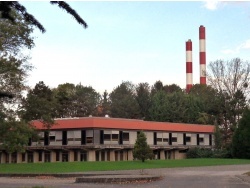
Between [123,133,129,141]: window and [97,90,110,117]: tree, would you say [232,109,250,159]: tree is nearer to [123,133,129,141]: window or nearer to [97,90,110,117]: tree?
[123,133,129,141]: window

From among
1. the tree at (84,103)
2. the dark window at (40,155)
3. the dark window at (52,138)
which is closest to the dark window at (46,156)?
the dark window at (40,155)

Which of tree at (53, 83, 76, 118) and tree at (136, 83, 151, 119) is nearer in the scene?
tree at (53, 83, 76, 118)

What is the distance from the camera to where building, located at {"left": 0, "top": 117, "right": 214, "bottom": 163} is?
62875mm

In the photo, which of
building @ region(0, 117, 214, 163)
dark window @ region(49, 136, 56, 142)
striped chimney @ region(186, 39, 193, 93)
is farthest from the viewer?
striped chimney @ region(186, 39, 193, 93)

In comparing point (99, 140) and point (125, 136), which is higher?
point (125, 136)

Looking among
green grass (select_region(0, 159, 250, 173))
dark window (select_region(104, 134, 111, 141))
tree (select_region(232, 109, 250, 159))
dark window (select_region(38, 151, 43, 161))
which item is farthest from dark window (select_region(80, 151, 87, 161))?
tree (select_region(232, 109, 250, 159))

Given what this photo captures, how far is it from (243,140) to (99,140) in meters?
18.0

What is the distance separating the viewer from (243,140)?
61.2 m

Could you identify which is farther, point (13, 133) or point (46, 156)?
point (46, 156)

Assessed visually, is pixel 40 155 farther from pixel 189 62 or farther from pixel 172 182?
pixel 172 182

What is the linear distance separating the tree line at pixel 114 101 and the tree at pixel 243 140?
10.1 inches

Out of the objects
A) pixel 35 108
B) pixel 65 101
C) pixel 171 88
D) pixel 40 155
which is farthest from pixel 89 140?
pixel 171 88

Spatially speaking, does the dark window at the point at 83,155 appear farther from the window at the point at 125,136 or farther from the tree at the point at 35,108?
the tree at the point at 35,108

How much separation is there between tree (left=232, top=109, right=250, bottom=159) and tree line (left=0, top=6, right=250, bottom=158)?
257mm
